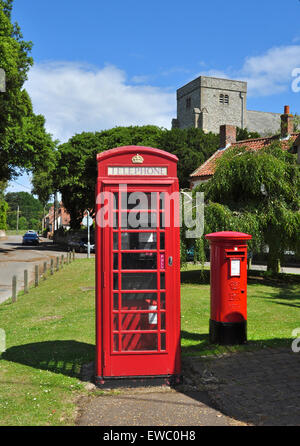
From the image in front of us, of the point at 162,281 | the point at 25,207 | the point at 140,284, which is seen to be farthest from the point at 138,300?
the point at 25,207

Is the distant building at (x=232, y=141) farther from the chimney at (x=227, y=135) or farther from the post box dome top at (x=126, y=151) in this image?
the post box dome top at (x=126, y=151)

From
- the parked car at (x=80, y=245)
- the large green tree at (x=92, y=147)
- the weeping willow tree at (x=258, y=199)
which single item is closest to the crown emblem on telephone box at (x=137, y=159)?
the weeping willow tree at (x=258, y=199)

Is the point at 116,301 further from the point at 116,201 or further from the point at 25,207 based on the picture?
the point at 25,207

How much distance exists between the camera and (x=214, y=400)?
4.77 metres

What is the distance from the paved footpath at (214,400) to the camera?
4.28m

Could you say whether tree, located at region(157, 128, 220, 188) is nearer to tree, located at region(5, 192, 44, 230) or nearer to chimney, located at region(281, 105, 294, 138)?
chimney, located at region(281, 105, 294, 138)

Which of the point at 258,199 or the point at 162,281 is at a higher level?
the point at 258,199

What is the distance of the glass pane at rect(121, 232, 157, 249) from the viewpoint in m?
5.28

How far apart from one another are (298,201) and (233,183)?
239 cm

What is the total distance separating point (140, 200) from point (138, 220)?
25 centimetres

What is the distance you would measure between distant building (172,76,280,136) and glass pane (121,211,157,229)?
231 feet

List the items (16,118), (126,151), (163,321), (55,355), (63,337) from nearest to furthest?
(126,151) < (163,321) < (55,355) < (63,337) < (16,118)

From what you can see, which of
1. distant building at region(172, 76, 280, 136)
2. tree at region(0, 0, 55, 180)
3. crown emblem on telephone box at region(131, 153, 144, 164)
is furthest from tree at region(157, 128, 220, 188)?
crown emblem on telephone box at region(131, 153, 144, 164)

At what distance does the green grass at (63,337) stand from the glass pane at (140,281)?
4.54 ft
